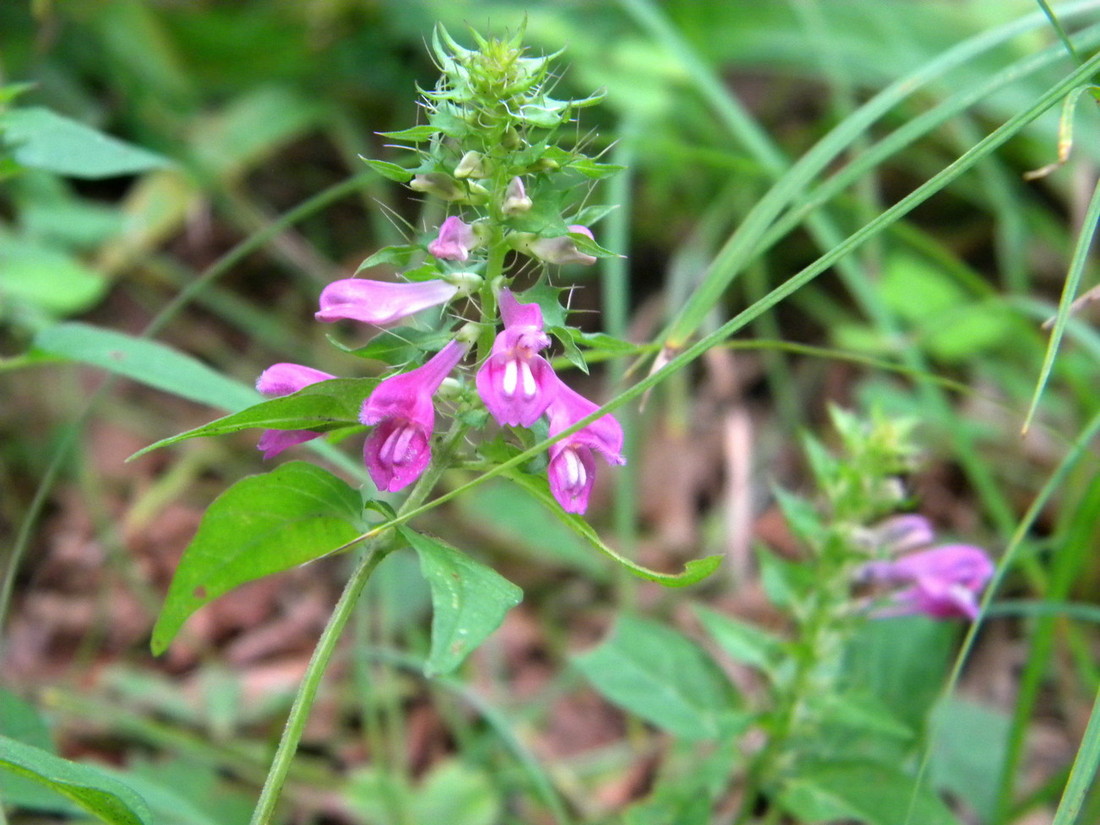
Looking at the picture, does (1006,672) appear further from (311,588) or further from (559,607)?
(311,588)

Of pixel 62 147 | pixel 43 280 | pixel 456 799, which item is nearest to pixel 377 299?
pixel 62 147

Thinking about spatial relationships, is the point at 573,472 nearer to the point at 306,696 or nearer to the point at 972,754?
the point at 306,696

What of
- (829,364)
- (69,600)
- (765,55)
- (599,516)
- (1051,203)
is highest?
(765,55)

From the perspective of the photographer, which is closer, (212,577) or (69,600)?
(212,577)

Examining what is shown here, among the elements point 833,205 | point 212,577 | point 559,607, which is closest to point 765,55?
point 833,205

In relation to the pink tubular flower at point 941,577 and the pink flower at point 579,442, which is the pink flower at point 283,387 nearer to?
the pink flower at point 579,442

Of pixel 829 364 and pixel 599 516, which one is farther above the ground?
Result: pixel 829 364
